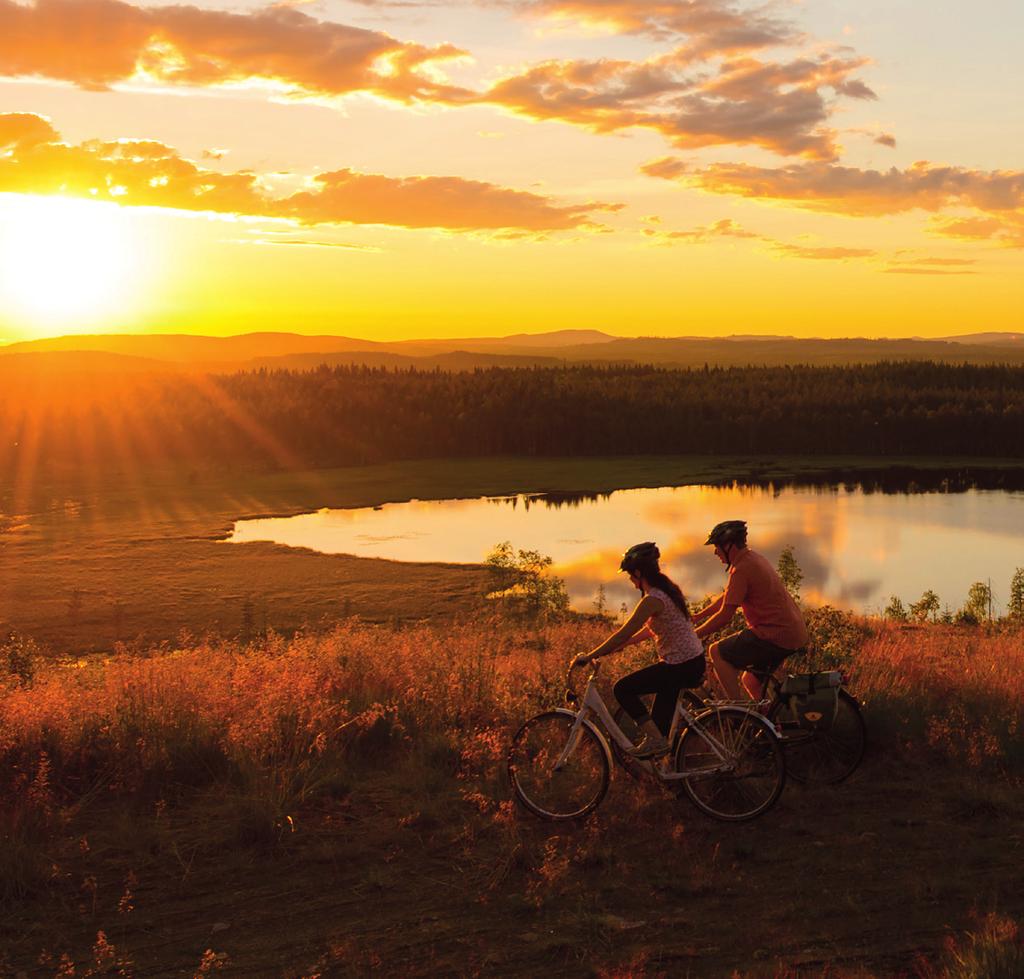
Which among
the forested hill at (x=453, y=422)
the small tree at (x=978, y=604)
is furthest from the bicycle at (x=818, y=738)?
the forested hill at (x=453, y=422)

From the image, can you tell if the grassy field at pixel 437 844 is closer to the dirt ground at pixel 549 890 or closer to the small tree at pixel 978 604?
the dirt ground at pixel 549 890

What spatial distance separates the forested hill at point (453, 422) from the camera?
4476 inches

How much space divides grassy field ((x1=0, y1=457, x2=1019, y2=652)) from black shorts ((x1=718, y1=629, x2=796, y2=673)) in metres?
10.6

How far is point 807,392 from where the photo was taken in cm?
14062

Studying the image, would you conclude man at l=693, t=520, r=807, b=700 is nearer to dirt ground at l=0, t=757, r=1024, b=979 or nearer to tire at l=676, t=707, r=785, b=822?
tire at l=676, t=707, r=785, b=822

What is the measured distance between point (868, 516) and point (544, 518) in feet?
72.7

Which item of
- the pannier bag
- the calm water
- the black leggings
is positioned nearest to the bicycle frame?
the black leggings

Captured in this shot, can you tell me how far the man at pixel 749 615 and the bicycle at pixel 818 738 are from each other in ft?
0.83

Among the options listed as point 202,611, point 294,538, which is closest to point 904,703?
point 202,611

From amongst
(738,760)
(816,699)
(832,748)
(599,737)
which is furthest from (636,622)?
(832,748)

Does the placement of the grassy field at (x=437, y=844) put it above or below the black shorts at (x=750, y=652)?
below

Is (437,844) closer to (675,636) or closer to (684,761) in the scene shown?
(684,761)

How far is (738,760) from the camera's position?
9156mm

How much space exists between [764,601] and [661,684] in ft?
4.25
